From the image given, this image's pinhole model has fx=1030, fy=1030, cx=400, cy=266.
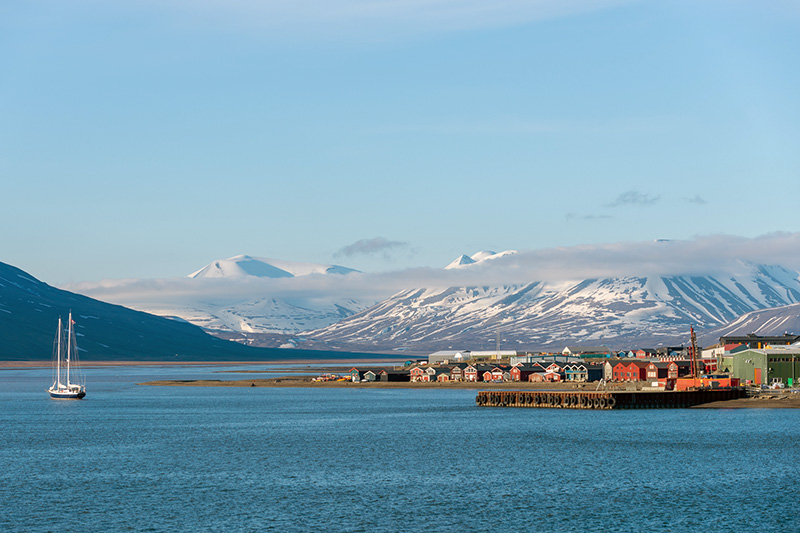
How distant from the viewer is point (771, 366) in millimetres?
162750

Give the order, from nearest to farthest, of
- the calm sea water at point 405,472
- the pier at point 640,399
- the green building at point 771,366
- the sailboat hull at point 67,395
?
the calm sea water at point 405,472 → the pier at point 640,399 → the green building at point 771,366 → the sailboat hull at point 67,395

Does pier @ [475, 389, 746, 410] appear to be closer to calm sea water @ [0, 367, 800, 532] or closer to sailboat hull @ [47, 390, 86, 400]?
calm sea water @ [0, 367, 800, 532]

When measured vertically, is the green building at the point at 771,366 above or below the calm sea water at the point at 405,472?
above

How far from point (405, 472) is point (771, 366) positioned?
353 feet

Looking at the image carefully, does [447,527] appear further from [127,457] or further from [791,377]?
[791,377]

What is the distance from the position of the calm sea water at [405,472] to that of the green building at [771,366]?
127ft

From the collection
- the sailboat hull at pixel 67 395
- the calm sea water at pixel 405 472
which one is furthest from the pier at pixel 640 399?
the sailboat hull at pixel 67 395

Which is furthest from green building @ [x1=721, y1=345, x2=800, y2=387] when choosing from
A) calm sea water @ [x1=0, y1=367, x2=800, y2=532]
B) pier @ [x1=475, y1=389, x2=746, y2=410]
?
calm sea water @ [x1=0, y1=367, x2=800, y2=532]

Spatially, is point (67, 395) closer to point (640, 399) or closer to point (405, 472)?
point (640, 399)

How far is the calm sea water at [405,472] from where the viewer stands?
55125 mm

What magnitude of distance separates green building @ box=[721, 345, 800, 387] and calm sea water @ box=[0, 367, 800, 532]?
38756mm

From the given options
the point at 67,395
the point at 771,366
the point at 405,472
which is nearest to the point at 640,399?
the point at 771,366

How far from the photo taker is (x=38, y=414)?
136 metres

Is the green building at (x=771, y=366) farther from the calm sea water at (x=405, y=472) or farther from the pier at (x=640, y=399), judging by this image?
the calm sea water at (x=405, y=472)
